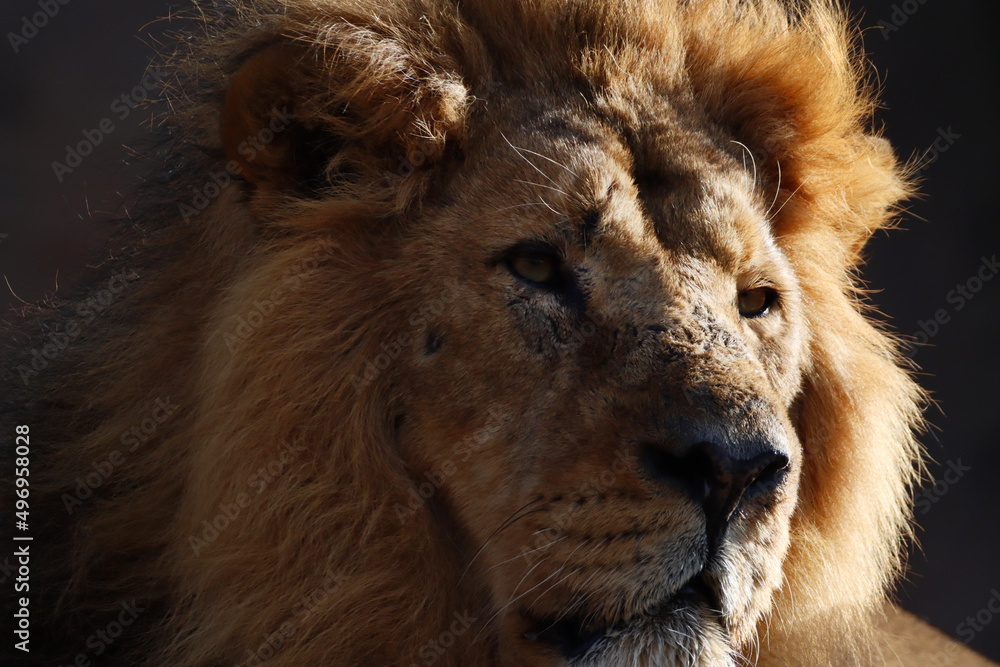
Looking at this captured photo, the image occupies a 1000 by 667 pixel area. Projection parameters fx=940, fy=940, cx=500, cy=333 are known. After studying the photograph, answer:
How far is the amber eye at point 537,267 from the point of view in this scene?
2074 millimetres

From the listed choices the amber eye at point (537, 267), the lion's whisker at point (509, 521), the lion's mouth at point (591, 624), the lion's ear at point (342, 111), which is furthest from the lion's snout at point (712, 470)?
the lion's ear at point (342, 111)

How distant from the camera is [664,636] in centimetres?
181

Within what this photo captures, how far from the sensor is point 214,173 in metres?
2.25

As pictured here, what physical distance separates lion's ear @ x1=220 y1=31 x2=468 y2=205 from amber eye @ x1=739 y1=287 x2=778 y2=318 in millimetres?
822

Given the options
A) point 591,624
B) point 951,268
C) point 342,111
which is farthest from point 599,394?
point 951,268

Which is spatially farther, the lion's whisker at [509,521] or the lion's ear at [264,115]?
the lion's ear at [264,115]

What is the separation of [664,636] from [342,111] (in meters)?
1.31

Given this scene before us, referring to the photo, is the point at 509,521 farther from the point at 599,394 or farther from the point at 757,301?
the point at 757,301

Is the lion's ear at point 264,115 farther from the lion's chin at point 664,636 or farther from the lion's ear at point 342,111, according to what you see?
the lion's chin at point 664,636

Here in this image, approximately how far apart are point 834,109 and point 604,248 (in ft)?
3.16

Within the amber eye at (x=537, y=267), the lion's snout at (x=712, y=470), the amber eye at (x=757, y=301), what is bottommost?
the amber eye at (x=757, y=301)

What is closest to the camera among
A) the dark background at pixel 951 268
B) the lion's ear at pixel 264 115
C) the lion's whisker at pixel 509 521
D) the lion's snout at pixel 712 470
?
the lion's snout at pixel 712 470

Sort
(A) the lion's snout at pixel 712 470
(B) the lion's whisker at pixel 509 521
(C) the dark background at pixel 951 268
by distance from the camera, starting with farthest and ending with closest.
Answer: (C) the dark background at pixel 951 268, (B) the lion's whisker at pixel 509 521, (A) the lion's snout at pixel 712 470

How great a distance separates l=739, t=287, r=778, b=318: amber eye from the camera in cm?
235
